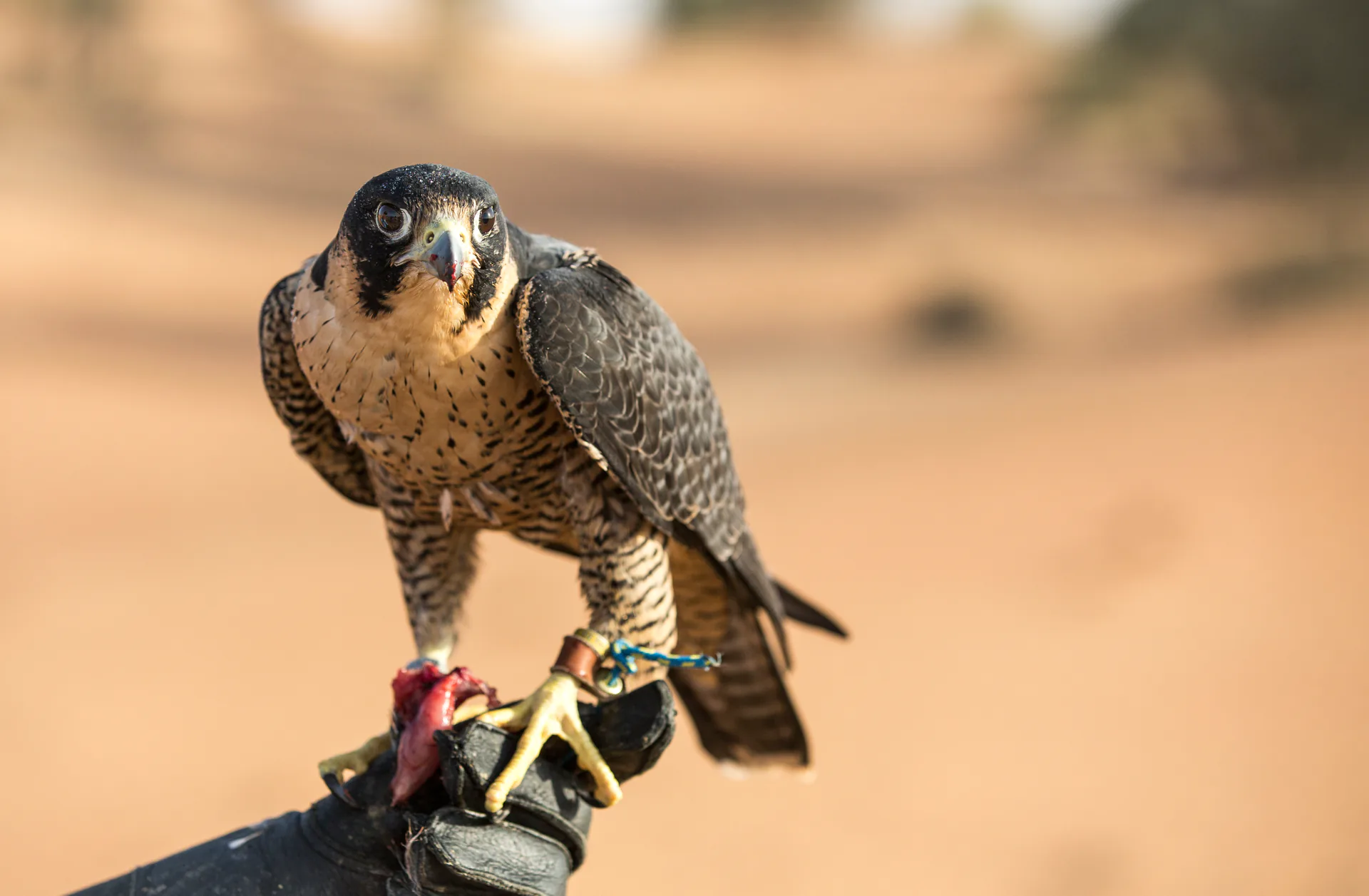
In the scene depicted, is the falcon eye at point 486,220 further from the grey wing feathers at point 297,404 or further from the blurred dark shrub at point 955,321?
the blurred dark shrub at point 955,321

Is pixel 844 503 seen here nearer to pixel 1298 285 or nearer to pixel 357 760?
pixel 357 760

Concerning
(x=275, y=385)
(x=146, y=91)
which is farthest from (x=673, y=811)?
(x=146, y=91)

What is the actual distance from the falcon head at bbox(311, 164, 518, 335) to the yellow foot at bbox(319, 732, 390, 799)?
0.90 metres

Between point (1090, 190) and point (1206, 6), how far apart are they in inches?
160

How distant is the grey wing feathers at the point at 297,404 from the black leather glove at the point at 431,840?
0.86m

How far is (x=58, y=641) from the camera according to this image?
26.6 ft

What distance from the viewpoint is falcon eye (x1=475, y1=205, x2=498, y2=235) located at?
234 centimetres

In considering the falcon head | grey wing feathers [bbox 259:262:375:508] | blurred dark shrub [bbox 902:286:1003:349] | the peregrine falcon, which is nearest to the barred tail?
the peregrine falcon

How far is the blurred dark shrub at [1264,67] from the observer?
20.1 meters

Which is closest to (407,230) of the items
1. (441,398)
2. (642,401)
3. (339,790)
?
(441,398)

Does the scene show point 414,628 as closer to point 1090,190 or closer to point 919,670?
point 919,670

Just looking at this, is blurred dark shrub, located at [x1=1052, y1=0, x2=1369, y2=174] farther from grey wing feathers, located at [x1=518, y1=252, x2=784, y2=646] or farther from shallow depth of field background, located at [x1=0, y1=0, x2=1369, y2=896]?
grey wing feathers, located at [x1=518, y1=252, x2=784, y2=646]

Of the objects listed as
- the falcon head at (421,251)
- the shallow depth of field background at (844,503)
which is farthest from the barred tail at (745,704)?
the shallow depth of field background at (844,503)

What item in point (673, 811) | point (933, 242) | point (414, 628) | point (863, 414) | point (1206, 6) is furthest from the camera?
point (1206, 6)
